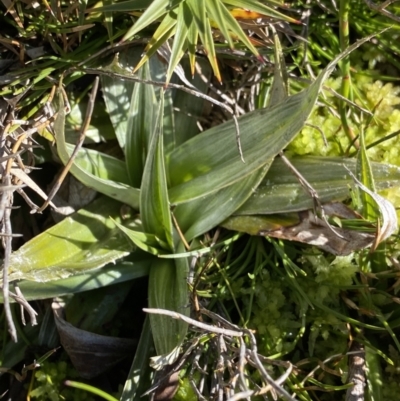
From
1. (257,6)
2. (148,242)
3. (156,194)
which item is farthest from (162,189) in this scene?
(257,6)

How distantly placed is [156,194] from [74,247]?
0.73 feet

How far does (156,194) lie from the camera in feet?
4.01

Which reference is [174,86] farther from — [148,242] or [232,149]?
[148,242]

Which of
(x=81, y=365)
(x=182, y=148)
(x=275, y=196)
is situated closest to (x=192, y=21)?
(x=182, y=148)

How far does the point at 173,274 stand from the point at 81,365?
0.28 metres

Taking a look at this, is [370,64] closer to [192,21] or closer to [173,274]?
[192,21]

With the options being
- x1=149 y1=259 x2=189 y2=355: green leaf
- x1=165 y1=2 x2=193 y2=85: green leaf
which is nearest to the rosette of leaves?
x1=149 y1=259 x2=189 y2=355: green leaf

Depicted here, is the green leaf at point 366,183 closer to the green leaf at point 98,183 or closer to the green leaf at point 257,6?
the green leaf at point 257,6

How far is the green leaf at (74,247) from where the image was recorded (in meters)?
1.18

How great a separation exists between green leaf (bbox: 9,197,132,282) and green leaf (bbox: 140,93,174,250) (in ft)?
0.24

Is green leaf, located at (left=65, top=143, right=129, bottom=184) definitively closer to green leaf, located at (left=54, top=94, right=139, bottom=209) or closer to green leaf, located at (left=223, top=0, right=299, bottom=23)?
green leaf, located at (left=54, top=94, right=139, bottom=209)

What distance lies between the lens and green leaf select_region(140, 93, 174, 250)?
116cm

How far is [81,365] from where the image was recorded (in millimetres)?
1272

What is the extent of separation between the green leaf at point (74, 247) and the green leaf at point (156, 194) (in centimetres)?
7
